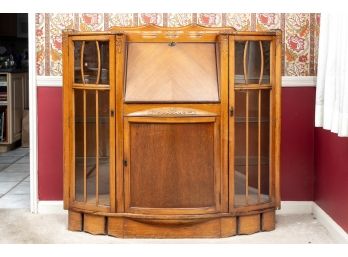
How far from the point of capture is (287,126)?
3.88m

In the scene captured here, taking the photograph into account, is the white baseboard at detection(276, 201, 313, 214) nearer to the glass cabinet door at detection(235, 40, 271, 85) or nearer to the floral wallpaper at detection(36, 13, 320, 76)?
the floral wallpaper at detection(36, 13, 320, 76)

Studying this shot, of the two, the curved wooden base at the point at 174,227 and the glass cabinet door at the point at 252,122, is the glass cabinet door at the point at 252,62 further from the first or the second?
the curved wooden base at the point at 174,227

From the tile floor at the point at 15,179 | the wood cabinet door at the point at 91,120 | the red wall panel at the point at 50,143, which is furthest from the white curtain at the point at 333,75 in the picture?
the tile floor at the point at 15,179

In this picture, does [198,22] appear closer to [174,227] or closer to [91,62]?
[91,62]

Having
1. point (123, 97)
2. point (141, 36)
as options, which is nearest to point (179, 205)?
point (123, 97)

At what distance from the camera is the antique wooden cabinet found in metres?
3.26

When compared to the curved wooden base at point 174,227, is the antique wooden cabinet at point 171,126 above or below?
above

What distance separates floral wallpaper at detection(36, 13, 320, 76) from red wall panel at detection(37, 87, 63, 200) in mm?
200

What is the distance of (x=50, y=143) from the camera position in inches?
154

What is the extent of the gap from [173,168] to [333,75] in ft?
3.19

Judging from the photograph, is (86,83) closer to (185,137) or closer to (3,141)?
(185,137)

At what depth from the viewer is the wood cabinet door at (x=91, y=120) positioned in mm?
3291

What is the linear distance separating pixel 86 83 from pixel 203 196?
0.89 m

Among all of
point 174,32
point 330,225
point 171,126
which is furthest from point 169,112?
point 330,225
